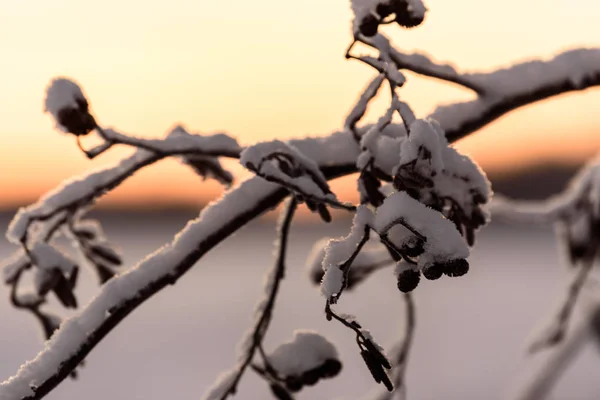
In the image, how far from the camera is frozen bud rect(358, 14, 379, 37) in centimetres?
119

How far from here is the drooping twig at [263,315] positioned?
1.56 meters

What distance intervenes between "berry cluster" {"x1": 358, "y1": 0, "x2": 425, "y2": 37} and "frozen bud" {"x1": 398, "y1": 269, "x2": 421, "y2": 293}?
16.7 inches

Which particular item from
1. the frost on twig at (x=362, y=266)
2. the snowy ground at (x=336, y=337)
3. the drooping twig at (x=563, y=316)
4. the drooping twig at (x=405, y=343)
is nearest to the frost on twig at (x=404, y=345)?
the drooping twig at (x=405, y=343)

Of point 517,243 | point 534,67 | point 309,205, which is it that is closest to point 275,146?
point 309,205

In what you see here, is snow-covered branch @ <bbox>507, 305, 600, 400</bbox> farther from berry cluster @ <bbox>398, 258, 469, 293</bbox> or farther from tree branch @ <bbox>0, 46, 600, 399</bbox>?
berry cluster @ <bbox>398, 258, 469, 293</bbox>

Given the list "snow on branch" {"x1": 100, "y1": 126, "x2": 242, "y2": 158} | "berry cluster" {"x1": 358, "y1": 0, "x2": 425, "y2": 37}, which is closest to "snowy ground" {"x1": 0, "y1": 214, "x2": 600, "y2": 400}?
"snow on branch" {"x1": 100, "y1": 126, "x2": 242, "y2": 158}

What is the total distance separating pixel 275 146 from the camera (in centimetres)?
128

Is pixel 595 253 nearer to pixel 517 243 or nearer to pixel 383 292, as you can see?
pixel 383 292

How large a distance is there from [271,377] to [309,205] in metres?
0.52

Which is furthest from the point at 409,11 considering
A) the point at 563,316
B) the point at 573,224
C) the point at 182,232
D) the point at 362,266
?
the point at 573,224

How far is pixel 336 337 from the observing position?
1140 centimetres

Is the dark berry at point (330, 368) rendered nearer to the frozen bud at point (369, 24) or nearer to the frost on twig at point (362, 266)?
the frost on twig at point (362, 266)

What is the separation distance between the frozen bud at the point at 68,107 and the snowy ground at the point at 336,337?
363 cm

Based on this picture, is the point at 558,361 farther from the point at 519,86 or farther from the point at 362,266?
the point at 519,86
